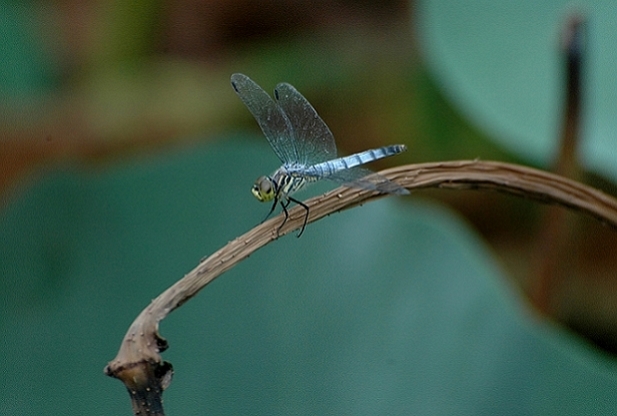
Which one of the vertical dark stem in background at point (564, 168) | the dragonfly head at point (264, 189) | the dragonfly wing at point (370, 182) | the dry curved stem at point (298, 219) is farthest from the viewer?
the vertical dark stem in background at point (564, 168)

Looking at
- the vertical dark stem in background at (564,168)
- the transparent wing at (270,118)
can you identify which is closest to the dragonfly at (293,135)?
the transparent wing at (270,118)

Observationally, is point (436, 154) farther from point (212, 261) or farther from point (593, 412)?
point (212, 261)

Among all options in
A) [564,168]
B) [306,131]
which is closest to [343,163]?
[306,131]

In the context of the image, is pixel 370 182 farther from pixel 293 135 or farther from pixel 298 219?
pixel 293 135

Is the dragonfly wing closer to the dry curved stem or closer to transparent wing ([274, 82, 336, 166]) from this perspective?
the dry curved stem

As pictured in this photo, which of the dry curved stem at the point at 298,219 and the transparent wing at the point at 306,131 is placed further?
the transparent wing at the point at 306,131

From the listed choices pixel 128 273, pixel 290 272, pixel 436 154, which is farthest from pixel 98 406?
pixel 436 154

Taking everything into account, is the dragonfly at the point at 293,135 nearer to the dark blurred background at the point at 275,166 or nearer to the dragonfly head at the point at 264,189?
the dragonfly head at the point at 264,189
